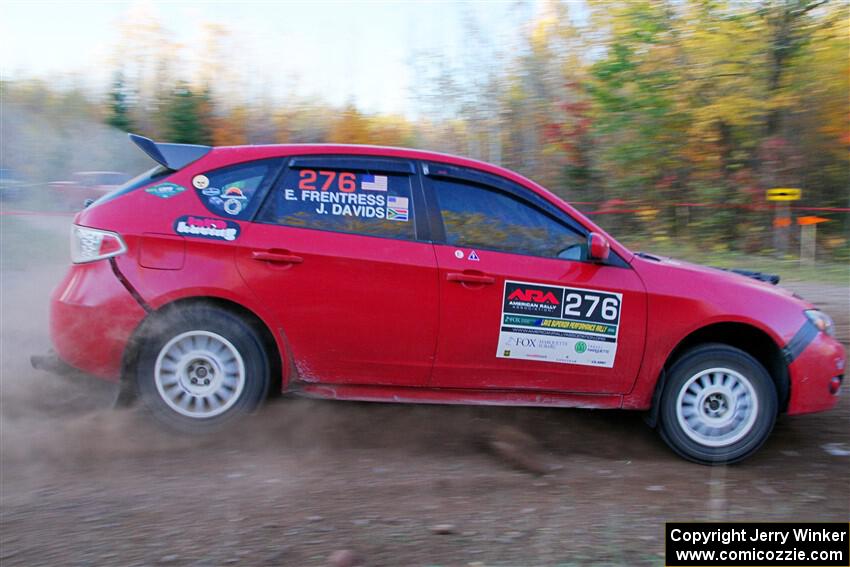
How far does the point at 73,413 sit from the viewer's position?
510 cm

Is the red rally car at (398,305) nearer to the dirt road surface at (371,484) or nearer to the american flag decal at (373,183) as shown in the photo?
the american flag decal at (373,183)

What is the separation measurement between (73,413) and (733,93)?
42.1 feet

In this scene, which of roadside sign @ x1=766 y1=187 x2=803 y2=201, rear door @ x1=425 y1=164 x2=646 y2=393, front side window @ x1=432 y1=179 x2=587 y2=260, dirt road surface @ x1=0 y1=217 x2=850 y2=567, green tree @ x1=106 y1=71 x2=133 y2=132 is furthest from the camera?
green tree @ x1=106 y1=71 x2=133 y2=132

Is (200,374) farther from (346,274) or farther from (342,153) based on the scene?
(342,153)

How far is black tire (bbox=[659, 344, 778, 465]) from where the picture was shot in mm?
4844

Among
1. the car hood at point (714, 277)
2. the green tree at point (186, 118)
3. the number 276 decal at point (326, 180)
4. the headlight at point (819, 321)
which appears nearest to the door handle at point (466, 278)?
the number 276 decal at point (326, 180)

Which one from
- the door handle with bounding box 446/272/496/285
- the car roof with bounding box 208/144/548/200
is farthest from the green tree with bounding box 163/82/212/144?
the door handle with bounding box 446/272/496/285

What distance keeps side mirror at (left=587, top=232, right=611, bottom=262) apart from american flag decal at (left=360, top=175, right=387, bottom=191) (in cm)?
134

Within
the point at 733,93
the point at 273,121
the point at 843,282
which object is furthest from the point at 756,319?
the point at 273,121

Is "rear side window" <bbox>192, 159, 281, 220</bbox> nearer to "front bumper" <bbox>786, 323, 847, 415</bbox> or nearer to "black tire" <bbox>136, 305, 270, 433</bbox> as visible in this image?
"black tire" <bbox>136, 305, 270, 433</bbox>

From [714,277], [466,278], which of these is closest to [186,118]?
[466,278]

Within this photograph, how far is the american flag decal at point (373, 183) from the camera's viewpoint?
16.1 ft

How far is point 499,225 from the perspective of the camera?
4914mm

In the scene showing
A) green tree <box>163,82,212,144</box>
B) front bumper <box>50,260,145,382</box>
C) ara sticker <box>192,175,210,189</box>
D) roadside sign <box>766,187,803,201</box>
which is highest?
green tree <box>163,82,212,144</box>
